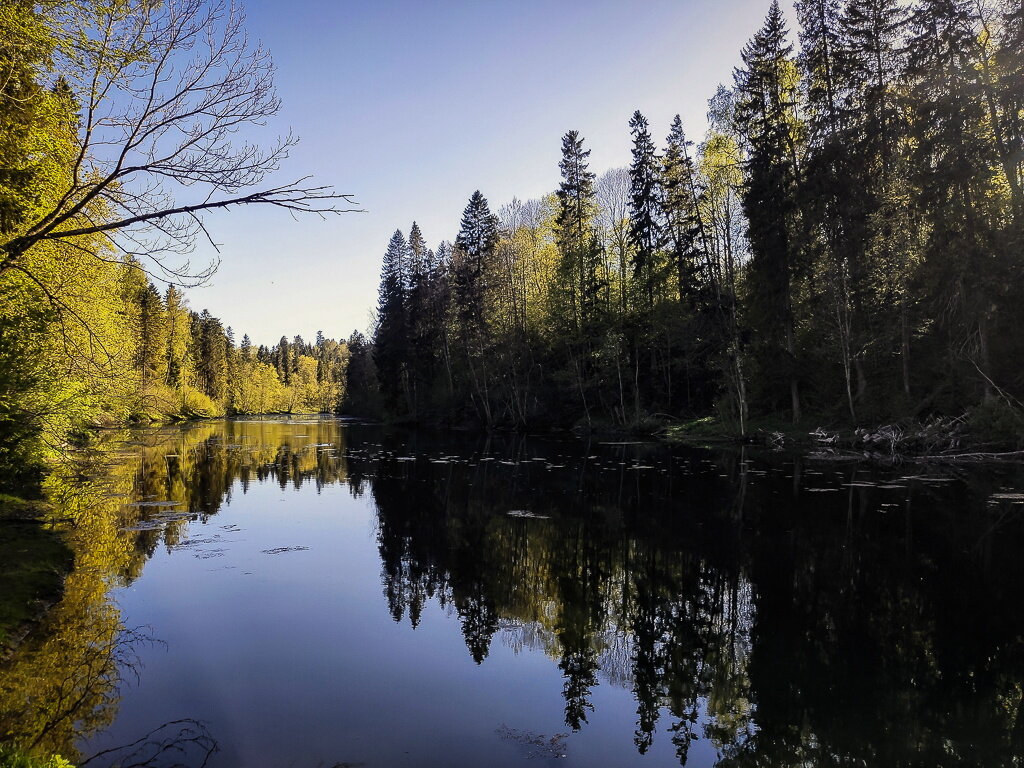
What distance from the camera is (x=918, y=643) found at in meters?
6.53

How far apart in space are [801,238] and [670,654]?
2445 cm

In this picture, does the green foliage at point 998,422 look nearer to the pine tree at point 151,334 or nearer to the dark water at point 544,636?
the dark water at point 544,636

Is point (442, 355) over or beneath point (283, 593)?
over

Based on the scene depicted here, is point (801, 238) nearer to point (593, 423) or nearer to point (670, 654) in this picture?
point (593, 423)

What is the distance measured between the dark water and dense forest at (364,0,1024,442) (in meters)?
9.81

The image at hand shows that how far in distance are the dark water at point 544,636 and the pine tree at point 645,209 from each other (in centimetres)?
2281

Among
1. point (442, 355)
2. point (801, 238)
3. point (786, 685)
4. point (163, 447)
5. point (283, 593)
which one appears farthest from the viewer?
point (442, 355)

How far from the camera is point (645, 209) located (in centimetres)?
3588

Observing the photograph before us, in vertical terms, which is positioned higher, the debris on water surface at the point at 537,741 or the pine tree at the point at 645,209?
the pine tree at the point at 645,209

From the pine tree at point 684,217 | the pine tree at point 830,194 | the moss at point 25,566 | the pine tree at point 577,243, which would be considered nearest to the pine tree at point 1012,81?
the pine tree at point 830,194

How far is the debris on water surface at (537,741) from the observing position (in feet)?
15.7

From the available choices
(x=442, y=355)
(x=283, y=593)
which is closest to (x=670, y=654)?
(x=283, y=593)

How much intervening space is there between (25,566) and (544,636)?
7253 mm

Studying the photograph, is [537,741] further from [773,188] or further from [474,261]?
[474,261]
